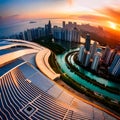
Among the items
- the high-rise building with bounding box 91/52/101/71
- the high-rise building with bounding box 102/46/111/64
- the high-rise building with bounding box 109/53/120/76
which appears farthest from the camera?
the high-rise building with bounding box 102/46/111/64

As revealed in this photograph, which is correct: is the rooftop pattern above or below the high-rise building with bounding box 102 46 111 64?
above

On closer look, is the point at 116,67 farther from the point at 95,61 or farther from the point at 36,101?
the point at 36,101

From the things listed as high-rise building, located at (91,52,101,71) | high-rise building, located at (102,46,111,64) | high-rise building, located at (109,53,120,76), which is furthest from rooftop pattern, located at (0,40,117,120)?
high-rise building, located at (102,46,111,64)

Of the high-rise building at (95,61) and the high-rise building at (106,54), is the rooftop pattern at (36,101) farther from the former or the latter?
the high-rise building at (106,54)

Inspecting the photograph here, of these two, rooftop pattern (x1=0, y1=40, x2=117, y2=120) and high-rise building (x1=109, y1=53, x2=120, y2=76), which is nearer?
rooftop pattern (x1=0, y1=40, x2=117, y2=120)

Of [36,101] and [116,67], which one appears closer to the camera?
[36,101]

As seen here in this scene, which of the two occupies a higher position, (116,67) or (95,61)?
(95,61)

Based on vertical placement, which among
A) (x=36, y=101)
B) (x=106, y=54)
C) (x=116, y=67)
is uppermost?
(x=36, y=101)

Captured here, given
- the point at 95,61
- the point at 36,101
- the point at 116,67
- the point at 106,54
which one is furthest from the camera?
the point at 106,54

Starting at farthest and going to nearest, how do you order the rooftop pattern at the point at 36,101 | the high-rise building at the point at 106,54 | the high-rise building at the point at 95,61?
the high-rise building at the point at 106,54 < the high-rise building at the point at 95,61 < the rooftop pattern at the point at 36,101

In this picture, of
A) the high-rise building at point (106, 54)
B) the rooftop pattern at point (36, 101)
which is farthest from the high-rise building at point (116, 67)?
the rooftop pattern at point (36, 101)

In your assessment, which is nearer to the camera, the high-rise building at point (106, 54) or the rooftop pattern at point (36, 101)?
the rooftop pattern at point (36, 101)

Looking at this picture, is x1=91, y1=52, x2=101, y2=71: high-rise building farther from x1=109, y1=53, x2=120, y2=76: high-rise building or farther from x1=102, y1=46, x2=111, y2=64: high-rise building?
x1=102, y1=46, x2=111, y2=64: high-rise building

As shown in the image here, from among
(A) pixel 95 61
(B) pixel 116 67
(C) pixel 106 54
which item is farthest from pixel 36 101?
(C) pixel 106 54
